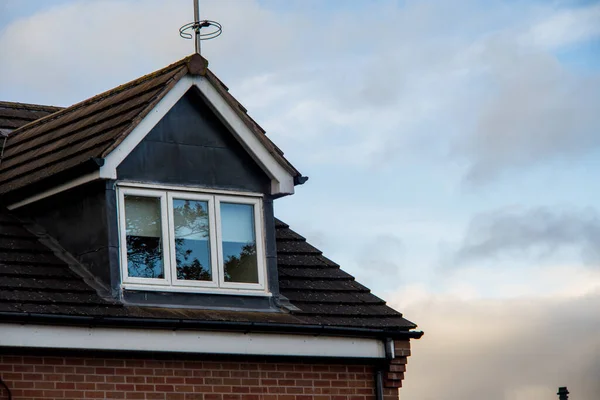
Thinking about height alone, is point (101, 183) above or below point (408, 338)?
above

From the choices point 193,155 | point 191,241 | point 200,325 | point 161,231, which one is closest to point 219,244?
point 191,241

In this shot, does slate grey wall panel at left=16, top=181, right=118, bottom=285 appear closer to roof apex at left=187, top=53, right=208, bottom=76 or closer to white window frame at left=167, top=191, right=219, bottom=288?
white window frame at left=167, top=191, right=219, bottom=288

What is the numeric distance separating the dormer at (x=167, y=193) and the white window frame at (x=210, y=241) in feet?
0.04

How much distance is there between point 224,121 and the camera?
13.4m

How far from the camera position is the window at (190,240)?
1260 centimetres

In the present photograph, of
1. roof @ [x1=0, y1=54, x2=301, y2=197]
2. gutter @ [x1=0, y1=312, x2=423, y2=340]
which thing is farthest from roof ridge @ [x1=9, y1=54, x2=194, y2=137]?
gutter @ [x1=0, y1=312, x2=423, y2=340]

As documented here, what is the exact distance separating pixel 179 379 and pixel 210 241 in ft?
5.06

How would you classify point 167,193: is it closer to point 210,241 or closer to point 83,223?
point 210,241

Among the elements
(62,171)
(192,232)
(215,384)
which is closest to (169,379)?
(215,384)

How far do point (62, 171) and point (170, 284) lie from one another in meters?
1.63

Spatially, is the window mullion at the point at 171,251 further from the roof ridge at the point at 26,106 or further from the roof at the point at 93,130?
the roof ridge at the point at 26,106

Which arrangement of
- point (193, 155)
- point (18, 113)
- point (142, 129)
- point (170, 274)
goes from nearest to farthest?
point (170, 274) < point (142, 129) < point (193, 155) < point (18, 113)

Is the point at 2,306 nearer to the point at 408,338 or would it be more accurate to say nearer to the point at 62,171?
the point at 62,171

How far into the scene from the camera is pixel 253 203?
13.6 metres
